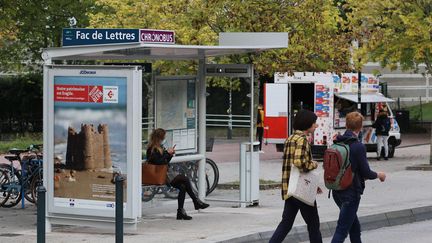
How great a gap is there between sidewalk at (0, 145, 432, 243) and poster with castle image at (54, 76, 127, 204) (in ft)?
2.04

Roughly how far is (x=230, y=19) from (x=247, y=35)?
6.07 m

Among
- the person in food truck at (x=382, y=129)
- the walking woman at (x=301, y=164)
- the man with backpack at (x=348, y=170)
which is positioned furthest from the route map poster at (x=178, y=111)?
the person in food truck at (x=382, y=129)

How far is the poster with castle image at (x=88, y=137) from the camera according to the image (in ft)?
40.3

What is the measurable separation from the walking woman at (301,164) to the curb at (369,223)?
4.66 ft

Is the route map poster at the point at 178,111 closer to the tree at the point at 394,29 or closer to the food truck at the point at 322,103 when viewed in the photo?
the tree at the point at 394,29

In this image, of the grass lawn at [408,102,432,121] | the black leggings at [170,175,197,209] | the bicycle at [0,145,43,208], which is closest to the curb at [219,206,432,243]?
the black leggings at [170,175,197,209]

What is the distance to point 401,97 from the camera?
167 ft

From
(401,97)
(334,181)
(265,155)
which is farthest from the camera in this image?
(401,97)

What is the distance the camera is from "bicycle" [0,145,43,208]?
1576cm

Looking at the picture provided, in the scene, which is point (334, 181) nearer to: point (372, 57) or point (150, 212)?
point (150, 212)

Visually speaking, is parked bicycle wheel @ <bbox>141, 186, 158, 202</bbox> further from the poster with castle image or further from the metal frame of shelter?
the poster with castle image

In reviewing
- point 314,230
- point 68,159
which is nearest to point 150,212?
point 68,159

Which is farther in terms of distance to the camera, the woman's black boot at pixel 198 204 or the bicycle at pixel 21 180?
the bicycle at pixel 21 180

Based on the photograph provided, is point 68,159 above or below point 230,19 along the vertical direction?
below
